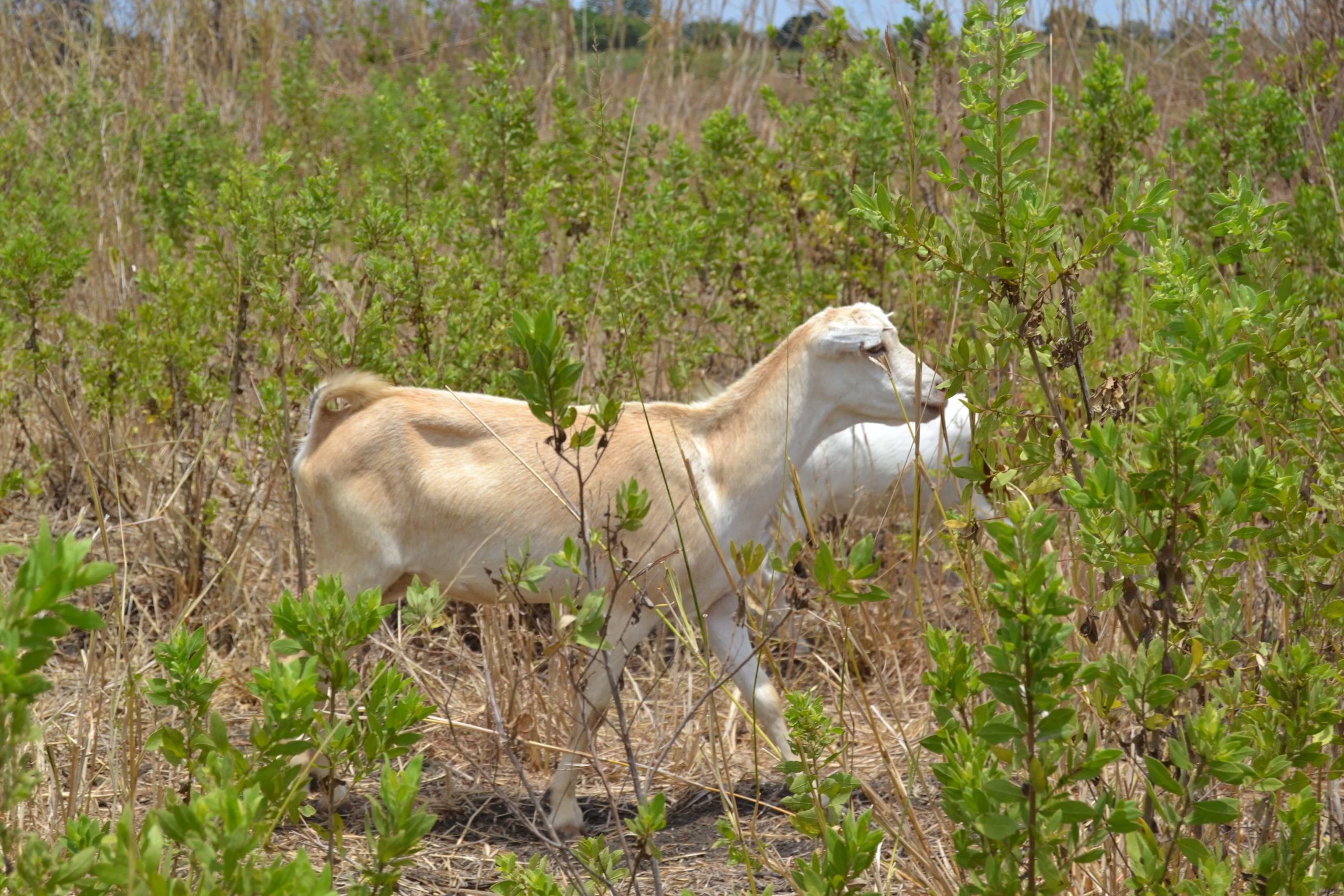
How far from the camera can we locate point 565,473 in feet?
12.0

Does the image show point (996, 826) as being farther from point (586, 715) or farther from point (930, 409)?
point (930, 409)

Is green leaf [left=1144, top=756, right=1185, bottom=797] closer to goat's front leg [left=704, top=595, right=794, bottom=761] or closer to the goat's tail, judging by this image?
goat's front leg [left=704, top=595, right=794, bottom=761]

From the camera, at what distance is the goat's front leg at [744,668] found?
3.90 meters

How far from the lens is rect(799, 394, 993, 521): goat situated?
15.2ft

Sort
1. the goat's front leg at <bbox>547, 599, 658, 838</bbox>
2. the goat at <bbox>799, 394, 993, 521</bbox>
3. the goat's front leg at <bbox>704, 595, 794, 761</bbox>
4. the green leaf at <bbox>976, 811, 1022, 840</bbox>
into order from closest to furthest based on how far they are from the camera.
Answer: the green leaf at <bbox>976, 811, 1022, 840</bbox>, the goat's front leg at <bbox>547, 599, 658, 838</bbox>, the goat's front leg at <bbox>704, 595, 794, 761</bbox>, the goat at <bbox>799, 394, 993, 521</bbox>

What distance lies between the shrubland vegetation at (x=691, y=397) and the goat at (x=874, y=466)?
13cm

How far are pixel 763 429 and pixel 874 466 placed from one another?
0.87 meters

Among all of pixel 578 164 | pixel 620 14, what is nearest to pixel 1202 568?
pixel 578 164

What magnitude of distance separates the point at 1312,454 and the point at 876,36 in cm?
372

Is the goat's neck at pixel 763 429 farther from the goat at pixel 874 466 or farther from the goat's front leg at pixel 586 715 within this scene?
the goat at pixel 874 466

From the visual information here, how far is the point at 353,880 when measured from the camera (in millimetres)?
3072

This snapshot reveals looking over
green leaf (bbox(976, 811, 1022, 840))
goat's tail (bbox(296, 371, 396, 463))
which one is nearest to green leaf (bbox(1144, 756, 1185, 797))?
green leaf (bbox(976, 811, 1022, 840))

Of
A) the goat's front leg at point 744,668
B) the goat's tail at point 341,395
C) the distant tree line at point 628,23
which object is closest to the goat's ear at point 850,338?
the goat's front leg at point 744,668

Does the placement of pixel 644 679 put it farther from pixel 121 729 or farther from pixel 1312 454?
pixel 1312 454
